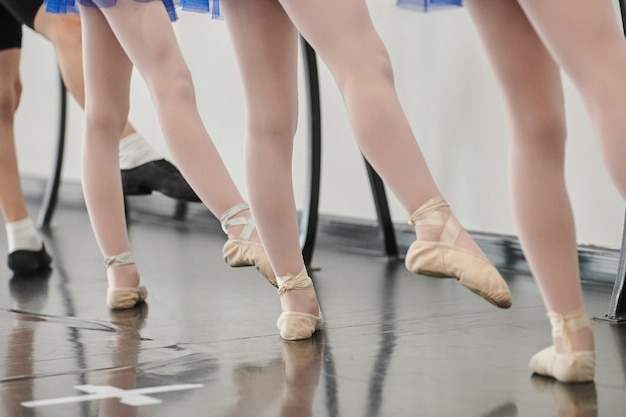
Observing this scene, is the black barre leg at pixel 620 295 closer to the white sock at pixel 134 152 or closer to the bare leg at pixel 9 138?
the white sock at pixel 134 152

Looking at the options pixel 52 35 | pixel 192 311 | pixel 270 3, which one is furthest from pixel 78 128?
pixel 270 3

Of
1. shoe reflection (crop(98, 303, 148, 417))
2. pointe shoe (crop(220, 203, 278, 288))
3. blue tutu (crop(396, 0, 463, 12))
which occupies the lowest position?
shoe reflection (crop(98, 303, 148, 417))

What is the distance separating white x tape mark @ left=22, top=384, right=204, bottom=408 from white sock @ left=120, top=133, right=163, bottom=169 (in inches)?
36.7

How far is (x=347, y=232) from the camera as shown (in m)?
3.31

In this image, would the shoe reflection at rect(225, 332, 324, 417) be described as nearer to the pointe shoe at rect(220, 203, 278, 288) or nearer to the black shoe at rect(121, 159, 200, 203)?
the pointe shoe at rect(220, 203, 278, 288)

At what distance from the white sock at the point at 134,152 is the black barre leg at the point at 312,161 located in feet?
2.06

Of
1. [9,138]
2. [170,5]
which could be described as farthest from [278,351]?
[9,138]

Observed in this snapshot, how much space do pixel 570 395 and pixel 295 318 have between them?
0.60 meters

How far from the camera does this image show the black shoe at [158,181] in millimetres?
2355

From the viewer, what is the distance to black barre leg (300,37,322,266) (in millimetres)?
3020

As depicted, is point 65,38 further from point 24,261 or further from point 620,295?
point 620,295

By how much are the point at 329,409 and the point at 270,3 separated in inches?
26.8

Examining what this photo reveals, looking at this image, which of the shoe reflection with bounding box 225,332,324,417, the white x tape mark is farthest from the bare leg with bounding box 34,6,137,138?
the white x tape mark

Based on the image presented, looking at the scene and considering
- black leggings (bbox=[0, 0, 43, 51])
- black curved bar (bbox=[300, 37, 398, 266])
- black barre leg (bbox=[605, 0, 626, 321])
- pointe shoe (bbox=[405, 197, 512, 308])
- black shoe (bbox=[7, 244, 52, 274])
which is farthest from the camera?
black curved bar (bbox=[300, 37, 398, 266])
